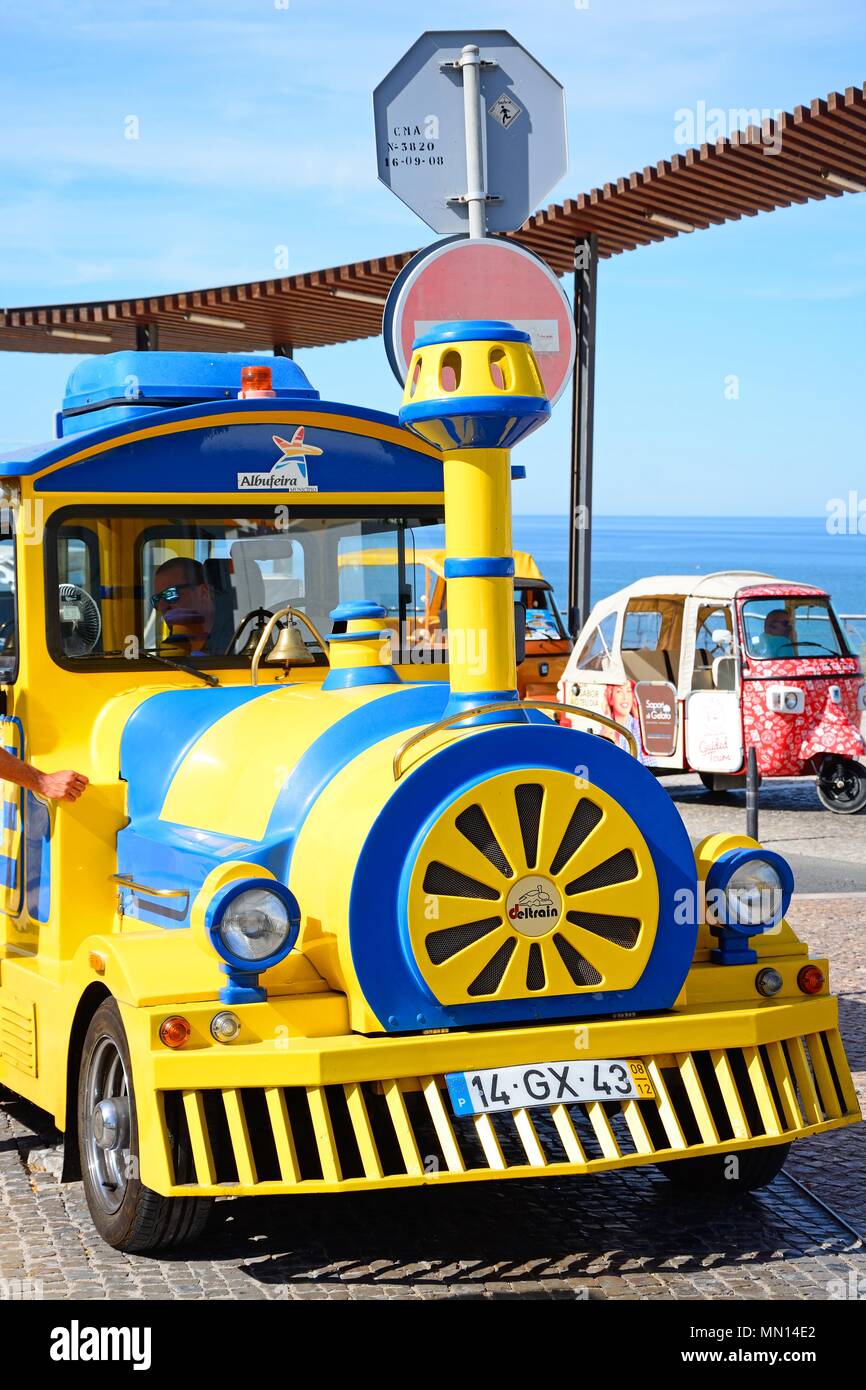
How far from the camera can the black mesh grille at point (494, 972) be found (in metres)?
4.49

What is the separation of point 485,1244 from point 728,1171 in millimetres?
801

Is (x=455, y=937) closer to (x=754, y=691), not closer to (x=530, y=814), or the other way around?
(x=530, y=814)

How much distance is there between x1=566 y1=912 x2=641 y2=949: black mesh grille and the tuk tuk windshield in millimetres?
10413

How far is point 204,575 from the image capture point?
20.3ft

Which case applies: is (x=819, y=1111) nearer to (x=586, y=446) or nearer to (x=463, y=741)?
(x=463, y=741)

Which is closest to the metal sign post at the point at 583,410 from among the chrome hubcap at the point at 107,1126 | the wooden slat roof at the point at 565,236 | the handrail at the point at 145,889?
the wooden slat roof at the point at 565,236

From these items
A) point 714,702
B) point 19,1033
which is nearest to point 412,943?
point 19,1033

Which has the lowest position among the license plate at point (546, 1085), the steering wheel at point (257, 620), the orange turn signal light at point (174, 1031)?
the license plate at point (546, 1085)

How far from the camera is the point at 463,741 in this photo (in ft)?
14.6

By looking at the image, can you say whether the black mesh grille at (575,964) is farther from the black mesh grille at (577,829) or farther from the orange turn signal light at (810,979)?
the orange turn signal light at (810,979)

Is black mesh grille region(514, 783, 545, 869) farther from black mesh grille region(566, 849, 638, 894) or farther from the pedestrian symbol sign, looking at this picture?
the pedestrian symbol sign

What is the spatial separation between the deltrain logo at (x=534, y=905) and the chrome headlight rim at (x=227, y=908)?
0.53m

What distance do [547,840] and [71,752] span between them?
202 cm

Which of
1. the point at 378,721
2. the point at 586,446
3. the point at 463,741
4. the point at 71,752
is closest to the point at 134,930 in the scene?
the point at 71,752
